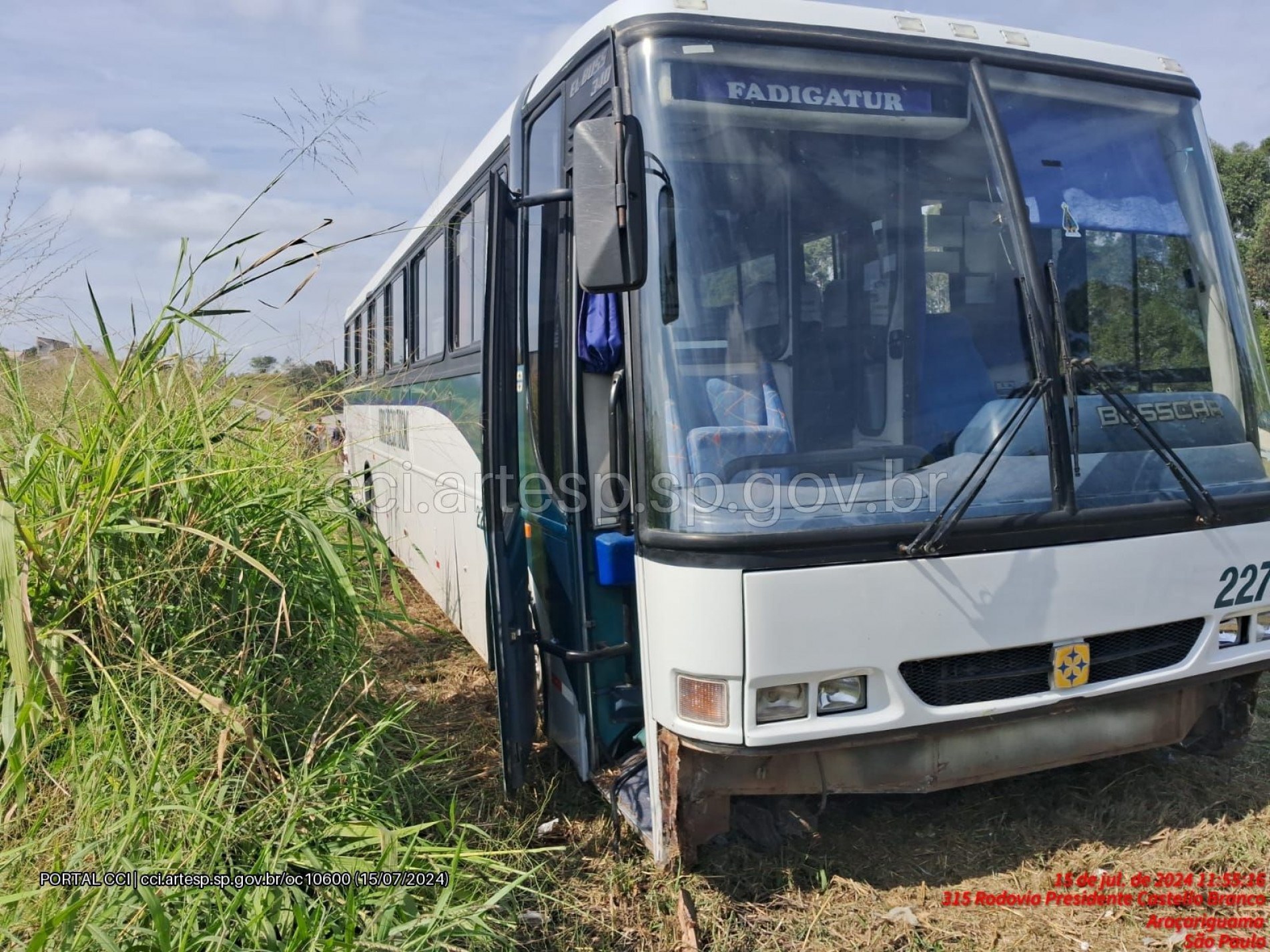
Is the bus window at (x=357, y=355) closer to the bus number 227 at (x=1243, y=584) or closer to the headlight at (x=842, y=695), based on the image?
the headlight at (x=842, y=695)

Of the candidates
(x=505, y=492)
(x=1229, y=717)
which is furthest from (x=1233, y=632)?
(x=505, y=492)

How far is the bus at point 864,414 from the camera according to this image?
302 centimetres

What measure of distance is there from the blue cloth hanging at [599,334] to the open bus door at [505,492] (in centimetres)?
27

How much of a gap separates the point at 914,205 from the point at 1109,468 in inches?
43.7

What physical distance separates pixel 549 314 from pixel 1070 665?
7.43 feet

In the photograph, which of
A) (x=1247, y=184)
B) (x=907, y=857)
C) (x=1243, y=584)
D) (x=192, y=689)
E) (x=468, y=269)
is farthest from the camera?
(x=1247, y=184)

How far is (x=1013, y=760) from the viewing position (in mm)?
3426

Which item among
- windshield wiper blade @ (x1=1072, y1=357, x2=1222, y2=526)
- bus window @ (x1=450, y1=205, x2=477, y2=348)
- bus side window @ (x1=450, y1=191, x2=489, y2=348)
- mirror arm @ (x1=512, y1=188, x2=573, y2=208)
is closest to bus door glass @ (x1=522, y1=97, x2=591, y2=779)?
mirror arm @ (x1=512, y1=188, x2=573, y2=208)

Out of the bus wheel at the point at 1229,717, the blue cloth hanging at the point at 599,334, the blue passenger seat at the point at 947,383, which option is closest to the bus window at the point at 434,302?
the blue cloth hanging at the point at 599,334

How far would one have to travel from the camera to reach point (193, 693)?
3.15m

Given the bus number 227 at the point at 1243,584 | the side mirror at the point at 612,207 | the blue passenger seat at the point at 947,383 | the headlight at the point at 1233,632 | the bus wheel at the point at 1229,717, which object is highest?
the side mirror at the point at 612,207

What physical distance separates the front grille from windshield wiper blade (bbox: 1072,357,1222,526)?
1.35 feet

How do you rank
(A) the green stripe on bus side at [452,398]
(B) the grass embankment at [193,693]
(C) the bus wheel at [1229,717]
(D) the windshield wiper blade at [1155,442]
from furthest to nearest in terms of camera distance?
(A) the green stripe on bus side at [452,398] < (C) the bus wheel at [1229,717] < (D) the windshield wiper blade at [1155,442] < (B) the grass embankment at [193,693]

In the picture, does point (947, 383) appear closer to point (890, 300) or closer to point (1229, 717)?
point (890, 300)
